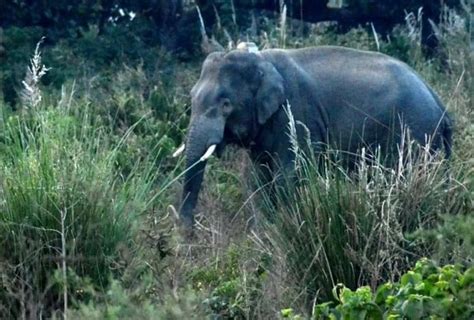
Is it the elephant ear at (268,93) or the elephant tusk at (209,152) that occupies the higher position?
the elephant ear at (268,93)

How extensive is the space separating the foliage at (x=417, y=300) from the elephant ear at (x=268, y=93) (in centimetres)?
449

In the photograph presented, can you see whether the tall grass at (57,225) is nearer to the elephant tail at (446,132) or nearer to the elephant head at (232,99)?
the elephant head at (232,99)

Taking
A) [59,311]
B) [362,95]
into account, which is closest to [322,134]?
[362,95]

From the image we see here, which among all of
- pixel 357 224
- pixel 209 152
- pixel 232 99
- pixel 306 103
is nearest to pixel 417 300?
pixel 357 224

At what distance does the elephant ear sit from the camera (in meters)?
11.8

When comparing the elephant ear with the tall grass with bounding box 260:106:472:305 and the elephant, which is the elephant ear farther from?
the tall grass with bounding box 260:106:472:305

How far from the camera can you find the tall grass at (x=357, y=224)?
28.1ft

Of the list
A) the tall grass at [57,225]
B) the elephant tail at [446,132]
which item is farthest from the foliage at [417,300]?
the elephant tail at [446,132]

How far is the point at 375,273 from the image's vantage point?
8391 millimetres

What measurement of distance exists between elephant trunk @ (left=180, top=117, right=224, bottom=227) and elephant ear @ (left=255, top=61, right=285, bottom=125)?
44cm

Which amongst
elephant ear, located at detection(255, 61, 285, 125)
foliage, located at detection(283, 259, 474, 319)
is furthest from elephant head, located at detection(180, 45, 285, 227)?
foliage, located at detection(283, 259, 474, 319)

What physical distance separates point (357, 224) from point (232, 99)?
3.32m

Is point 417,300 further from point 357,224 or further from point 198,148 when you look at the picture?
point 198,148

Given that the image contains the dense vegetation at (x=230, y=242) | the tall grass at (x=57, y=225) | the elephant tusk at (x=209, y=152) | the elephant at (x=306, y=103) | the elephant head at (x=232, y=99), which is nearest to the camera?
the dense vegetation at (x=230, y=242)
